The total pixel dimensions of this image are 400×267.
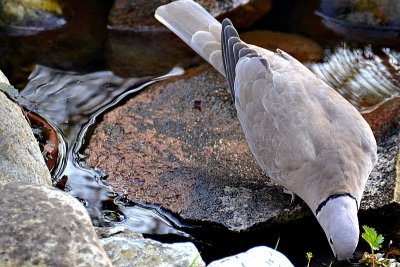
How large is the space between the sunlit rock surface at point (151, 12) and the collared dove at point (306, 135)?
180cm

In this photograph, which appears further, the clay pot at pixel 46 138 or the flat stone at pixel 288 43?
the flat stone at pixel 288 43

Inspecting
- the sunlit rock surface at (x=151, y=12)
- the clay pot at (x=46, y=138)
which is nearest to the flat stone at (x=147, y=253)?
the clay pot at (x=46, y=138)

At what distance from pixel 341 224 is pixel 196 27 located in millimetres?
2106

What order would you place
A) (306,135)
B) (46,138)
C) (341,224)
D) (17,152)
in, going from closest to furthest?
(341,224)
(17,152)
(306,135)
(46,138)

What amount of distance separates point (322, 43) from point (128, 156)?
2.47 meters

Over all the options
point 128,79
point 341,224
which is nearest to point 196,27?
point 128,79

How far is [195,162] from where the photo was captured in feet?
15.4

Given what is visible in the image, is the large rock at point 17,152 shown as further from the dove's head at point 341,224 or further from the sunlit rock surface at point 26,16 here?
the sunlit rock surface at point 26,16

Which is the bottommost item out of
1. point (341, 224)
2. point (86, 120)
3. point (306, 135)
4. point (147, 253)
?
point (86, 120)

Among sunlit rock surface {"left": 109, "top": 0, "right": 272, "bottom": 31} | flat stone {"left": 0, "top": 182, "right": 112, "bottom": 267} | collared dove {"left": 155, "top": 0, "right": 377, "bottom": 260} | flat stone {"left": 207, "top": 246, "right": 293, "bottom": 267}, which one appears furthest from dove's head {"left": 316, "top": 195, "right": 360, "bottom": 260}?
sunlit rock surface {"left": 109, "top": 0, "right": 272, "bottom": 31}

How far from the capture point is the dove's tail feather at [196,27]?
5129 millimetres

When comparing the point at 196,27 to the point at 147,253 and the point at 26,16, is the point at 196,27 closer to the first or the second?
the point at 26,16

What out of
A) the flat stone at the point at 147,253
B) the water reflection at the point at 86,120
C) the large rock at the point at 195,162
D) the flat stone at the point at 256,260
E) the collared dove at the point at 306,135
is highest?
the collared dove at the point at 306,135

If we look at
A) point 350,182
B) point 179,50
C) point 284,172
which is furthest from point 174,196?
point 179,50
